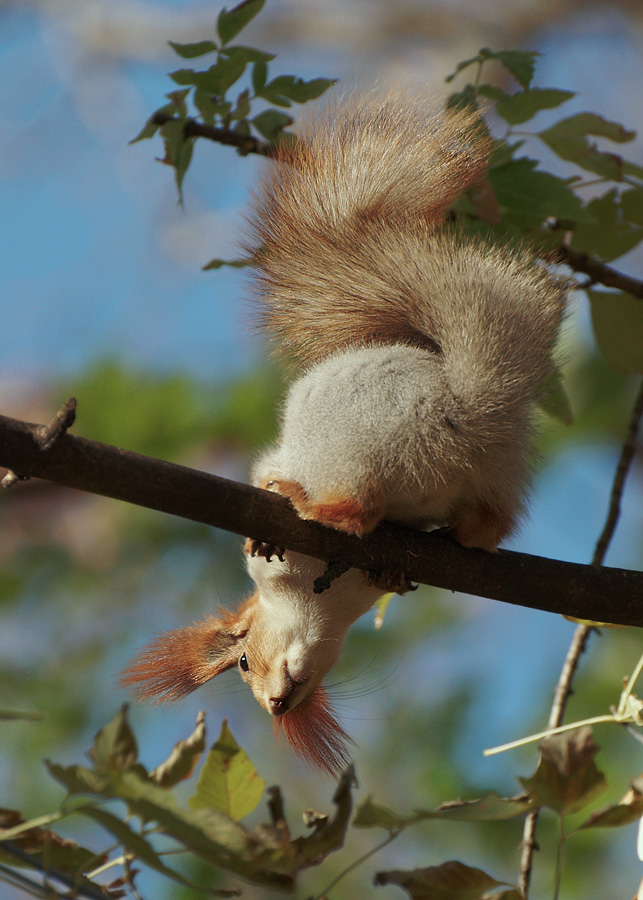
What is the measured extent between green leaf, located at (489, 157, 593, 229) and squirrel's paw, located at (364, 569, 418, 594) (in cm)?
72

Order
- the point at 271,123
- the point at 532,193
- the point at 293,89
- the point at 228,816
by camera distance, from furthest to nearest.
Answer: the point at 271,123
the point at 293,89
the point at 532,193
the point at 228,816

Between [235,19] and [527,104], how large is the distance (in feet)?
2.01

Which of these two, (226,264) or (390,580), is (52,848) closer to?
(390,580)

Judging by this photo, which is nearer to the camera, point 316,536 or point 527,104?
point 316,536

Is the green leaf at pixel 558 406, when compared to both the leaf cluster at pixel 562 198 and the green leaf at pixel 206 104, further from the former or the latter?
the green leaf at pixel 206 104

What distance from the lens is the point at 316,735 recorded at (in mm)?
2025

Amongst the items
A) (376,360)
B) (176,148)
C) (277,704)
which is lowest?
(277,704)

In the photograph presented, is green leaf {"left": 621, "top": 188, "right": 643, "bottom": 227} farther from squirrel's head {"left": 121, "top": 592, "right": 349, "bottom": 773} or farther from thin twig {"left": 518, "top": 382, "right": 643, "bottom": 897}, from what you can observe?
squirrel's head {"left": 121, "top": 592, "right": 349, "bottom": 773}

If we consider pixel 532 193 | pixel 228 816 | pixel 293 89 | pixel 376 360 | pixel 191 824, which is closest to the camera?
pixel 191 824

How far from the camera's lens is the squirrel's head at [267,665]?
184 centimetres

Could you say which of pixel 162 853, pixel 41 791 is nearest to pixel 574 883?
pixel 41 791

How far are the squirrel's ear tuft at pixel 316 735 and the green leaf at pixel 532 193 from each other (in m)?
1.11

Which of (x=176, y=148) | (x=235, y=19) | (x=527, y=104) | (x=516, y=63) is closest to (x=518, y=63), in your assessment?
(x=516, y=63)

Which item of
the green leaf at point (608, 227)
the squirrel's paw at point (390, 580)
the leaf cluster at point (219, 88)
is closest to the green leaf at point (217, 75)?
the leaf cluster at point (219, 88)
